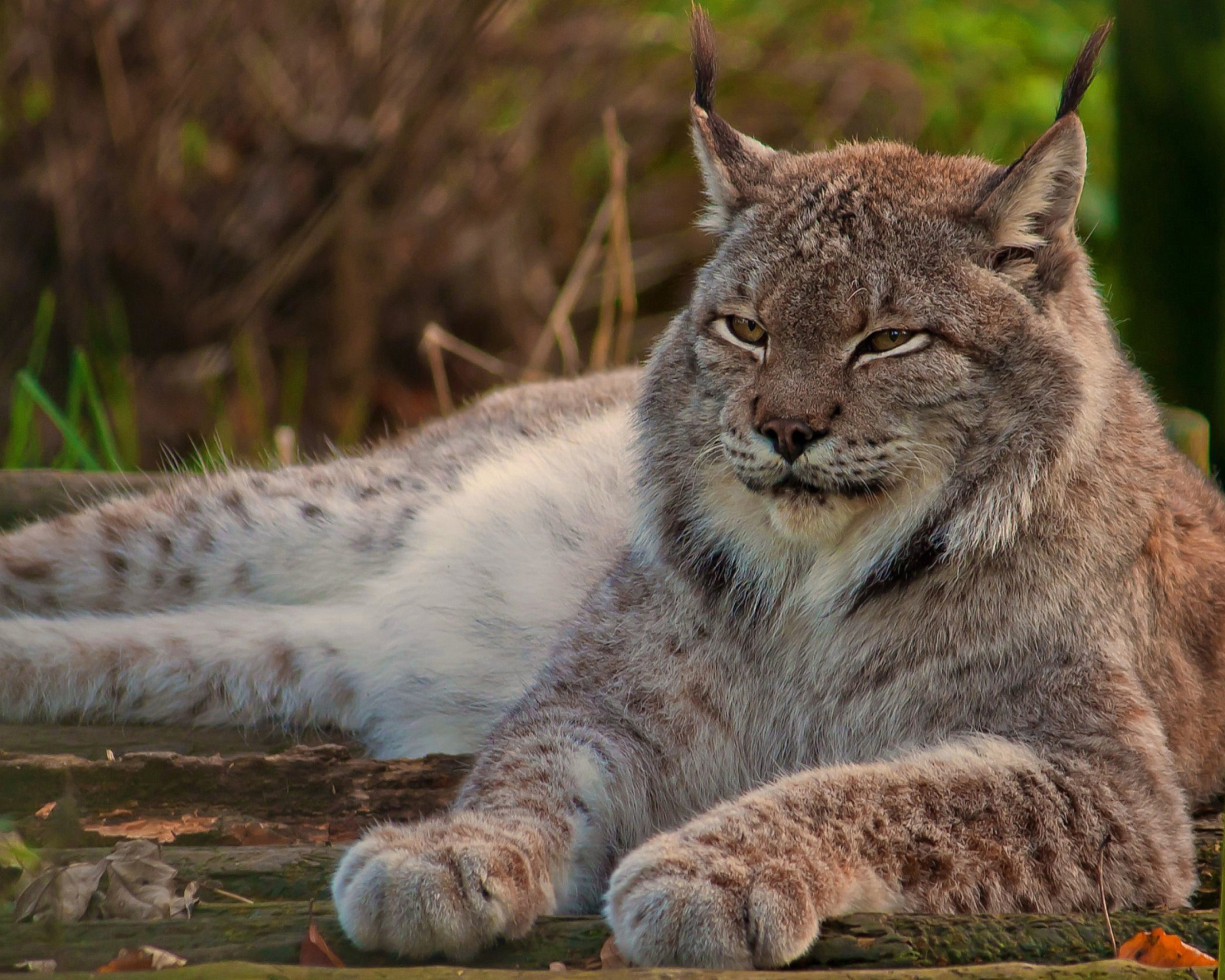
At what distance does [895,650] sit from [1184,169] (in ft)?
10.6

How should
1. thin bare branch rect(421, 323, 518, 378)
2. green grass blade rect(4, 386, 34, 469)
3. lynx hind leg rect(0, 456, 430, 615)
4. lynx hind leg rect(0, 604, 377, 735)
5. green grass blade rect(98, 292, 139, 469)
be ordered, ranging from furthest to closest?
green grass blade rect(98, 292, 139, 469)
thin bare branch rect(421, 323, 518, 378)
green grass blade rect(4, 386, 34, 469)
lynx hind leg rect(0, 456, 430, 615)
lynx hind leg rect(0, 604, 377, 735)

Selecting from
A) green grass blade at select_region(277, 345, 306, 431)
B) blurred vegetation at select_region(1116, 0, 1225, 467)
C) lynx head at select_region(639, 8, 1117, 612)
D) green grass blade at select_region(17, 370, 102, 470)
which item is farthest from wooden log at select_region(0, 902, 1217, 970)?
green grass blade at select_region(277, 345, 306, 431)

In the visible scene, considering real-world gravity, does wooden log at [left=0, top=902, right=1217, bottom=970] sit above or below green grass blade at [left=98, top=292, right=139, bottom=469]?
below

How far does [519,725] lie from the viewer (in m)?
3.01

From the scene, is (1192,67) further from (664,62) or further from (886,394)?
(664,62)

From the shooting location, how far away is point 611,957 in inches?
84.6

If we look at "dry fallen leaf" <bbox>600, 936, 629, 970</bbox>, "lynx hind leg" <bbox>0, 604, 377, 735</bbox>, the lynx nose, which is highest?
the lynx nose

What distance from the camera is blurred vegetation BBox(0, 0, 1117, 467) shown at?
21.7 ft

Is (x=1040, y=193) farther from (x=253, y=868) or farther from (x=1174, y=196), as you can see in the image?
(x=1174, y=196)

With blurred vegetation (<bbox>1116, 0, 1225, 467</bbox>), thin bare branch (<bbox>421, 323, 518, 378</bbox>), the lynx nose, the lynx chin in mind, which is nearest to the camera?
the lynx chin

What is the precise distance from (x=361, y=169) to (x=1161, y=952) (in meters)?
5.80

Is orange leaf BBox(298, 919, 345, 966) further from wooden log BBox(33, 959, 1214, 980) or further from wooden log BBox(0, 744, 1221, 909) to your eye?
wooden log BBox(0, 744, 1221, 909)

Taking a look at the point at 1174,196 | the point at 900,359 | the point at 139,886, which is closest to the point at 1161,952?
the point at 900,359

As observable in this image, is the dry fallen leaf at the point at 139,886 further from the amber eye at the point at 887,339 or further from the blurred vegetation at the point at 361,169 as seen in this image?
the blurred vegetation at the point at 361,169
